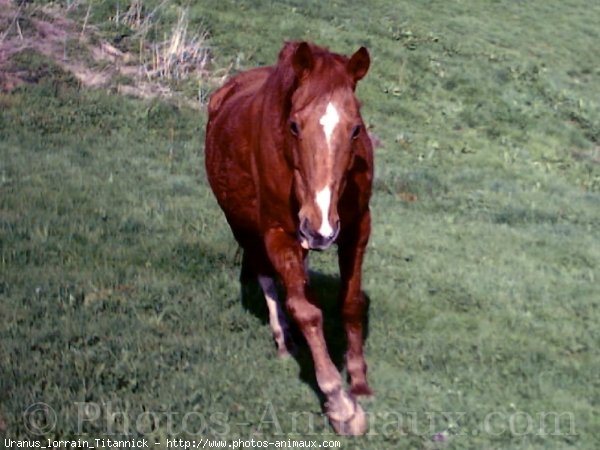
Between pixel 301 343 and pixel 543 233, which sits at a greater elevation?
pixel 301 343

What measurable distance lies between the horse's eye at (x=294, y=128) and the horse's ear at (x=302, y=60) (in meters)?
0.31

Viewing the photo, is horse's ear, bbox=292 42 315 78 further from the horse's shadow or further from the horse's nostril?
the horse's shadow

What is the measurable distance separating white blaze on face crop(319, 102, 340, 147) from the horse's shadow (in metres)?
1.75

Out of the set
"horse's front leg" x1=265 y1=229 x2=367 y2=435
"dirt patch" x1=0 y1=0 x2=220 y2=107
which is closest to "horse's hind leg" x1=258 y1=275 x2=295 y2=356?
"horse's front leg" x1=265 y1=229 x2=367 y2=435

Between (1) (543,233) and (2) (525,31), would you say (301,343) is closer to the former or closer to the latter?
(1) (543,233)

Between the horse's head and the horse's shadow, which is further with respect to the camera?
the horse's shadow

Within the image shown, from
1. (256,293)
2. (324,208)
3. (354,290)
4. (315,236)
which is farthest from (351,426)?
(256,293)

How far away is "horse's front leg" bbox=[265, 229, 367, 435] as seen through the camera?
5.59 meters

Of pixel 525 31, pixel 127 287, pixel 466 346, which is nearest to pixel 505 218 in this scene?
pixel 466 346

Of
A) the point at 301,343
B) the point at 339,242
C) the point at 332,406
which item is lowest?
the point at 301,343

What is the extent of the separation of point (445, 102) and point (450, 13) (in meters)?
10.1

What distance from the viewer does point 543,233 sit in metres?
11.8

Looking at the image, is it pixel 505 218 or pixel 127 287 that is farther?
pixel 505 218

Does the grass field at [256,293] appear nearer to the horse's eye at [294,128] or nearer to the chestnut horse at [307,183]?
the chestnut horse at [307,183]
